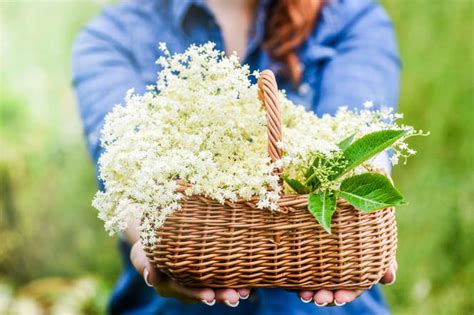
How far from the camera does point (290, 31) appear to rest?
1706 mm

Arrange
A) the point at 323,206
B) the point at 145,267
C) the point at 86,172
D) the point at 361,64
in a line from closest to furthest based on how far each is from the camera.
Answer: the point at 323,206
the point at 145,267
the point at 361,64
the point at 86,172

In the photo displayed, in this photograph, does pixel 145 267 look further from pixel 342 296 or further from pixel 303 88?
pixel 303 88

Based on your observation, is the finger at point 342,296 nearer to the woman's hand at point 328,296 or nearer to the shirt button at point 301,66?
the woman's hand at point 328,296

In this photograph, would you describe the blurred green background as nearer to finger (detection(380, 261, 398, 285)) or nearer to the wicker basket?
finger (detection(380, 261, 398, 285))

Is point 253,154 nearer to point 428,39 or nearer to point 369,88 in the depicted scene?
point 369,88

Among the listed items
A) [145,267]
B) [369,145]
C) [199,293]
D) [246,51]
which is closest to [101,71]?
[246,51]

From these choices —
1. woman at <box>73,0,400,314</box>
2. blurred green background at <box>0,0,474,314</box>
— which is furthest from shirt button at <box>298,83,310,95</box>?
blurred green background at <box>0,0,474,314</box>

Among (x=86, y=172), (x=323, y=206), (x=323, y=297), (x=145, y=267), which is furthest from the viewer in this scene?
(x=86, y=172)

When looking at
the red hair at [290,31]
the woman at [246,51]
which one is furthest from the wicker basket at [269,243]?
the red hair at [290,31]

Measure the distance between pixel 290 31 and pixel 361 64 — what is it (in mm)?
206

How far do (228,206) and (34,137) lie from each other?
2574 millimetres

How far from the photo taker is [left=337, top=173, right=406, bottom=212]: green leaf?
0.99 m

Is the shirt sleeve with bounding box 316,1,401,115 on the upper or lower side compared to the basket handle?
upper

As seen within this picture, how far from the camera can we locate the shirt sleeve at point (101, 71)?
1.56 metres
